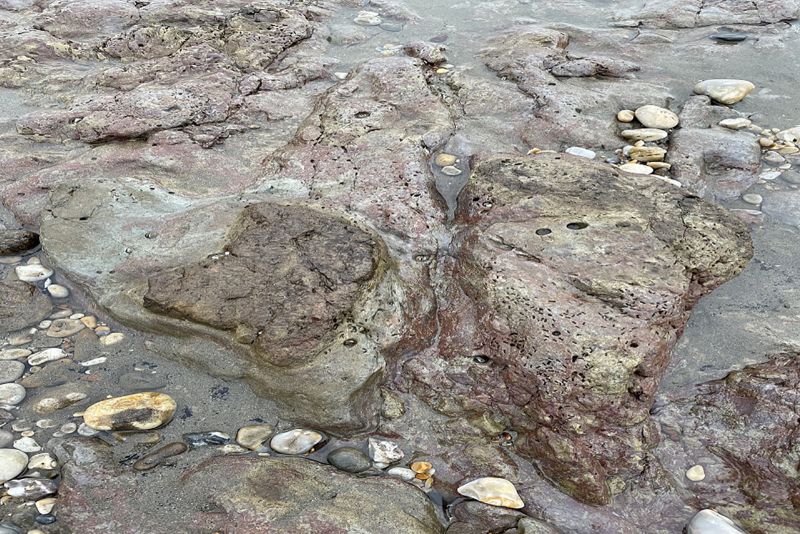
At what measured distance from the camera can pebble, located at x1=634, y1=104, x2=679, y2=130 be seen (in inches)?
163

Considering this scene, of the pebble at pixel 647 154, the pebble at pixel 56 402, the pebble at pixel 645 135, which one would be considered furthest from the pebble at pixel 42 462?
the pebble at pixel 645 135

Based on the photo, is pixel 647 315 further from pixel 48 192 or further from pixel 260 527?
pixel 48 192

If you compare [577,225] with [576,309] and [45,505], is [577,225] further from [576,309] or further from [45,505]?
[45,505]

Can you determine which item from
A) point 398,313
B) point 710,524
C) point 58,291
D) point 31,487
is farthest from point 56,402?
point 710,524

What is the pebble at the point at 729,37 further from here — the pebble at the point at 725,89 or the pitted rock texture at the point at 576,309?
the pitted rock texture at the point at 576,309

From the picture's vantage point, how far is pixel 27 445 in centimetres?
241

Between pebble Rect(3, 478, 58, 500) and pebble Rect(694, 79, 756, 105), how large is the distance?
443 cm

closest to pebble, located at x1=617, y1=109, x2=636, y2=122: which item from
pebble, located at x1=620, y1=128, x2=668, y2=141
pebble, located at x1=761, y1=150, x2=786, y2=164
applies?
pebble, located at x1=620, y1=128, x2=668, y2=141

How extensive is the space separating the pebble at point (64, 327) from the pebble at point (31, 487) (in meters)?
0.81

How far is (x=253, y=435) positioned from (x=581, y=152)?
8.46 ft

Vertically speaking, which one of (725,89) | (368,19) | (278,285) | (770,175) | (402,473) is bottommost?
(402,473)

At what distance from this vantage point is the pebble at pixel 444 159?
3.79 meters

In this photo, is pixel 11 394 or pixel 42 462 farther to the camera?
pixel 11 394

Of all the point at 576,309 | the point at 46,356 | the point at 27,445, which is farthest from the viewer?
the point at 46,356
